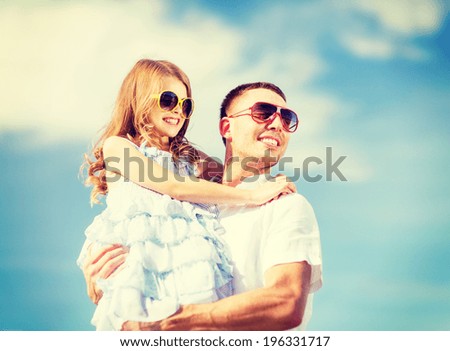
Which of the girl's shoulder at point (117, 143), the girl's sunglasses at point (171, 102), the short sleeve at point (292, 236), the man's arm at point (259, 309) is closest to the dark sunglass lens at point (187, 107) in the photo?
the girl's sunglasses at point (171, 102)

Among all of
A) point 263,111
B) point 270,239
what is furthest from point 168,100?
point 270,239

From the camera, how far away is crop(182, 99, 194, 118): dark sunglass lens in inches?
187

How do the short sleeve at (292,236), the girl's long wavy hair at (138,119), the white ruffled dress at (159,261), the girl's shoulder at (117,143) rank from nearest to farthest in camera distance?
the white ruffled dress at (159,261) < the short sleeve at (292,236) < the girl's shoulder at (117,143) < the girl's long wavy hair at (138,119)

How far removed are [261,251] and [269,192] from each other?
43cm

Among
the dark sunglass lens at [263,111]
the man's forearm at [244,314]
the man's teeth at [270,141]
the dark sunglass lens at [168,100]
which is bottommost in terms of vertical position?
the man's forearm at [244,314]

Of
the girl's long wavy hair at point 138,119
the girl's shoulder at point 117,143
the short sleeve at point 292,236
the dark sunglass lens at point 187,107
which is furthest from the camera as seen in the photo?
the dark sunglass lens at point 187,107

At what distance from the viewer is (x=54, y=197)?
4.93 metres

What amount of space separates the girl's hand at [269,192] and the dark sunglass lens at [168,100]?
0.90 meters

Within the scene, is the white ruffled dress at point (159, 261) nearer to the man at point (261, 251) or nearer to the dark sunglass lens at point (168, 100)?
the man at point (261, 251)

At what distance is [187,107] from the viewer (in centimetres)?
478

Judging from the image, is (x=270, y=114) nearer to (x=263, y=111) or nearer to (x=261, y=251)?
(x=263, y=111)

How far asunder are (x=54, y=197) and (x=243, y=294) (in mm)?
1782

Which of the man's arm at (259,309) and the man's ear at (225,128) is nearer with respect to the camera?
the man's arm at (259,309)

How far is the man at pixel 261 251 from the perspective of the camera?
13.8 feet
